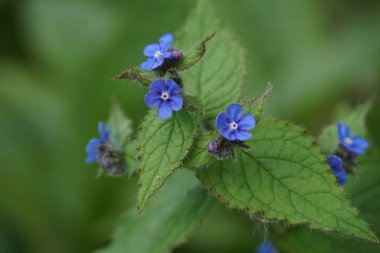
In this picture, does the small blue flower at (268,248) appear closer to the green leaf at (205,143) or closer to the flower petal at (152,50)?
the green leaf at (205,143)

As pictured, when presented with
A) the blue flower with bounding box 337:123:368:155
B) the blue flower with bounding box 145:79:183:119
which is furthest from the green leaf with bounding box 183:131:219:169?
the blue flower with bounding box 337:123:368:155

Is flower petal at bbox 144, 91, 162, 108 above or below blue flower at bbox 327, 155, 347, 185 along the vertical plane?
above

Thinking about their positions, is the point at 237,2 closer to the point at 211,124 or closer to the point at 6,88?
the point at 6,88

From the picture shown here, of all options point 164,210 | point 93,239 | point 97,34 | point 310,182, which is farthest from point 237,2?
point 310,182

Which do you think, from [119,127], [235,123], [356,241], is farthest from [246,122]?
[356,241]

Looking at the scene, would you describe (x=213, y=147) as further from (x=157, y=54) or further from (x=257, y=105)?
(x=157, y=54)

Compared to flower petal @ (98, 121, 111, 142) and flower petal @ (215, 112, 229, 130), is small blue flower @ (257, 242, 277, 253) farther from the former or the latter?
flower petal @ (215, 112, 229, 130)

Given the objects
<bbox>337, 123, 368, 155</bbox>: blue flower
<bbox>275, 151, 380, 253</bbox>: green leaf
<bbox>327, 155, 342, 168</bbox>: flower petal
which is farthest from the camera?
<bbox>275, 151, 380, 253</bbox>: green leaf
